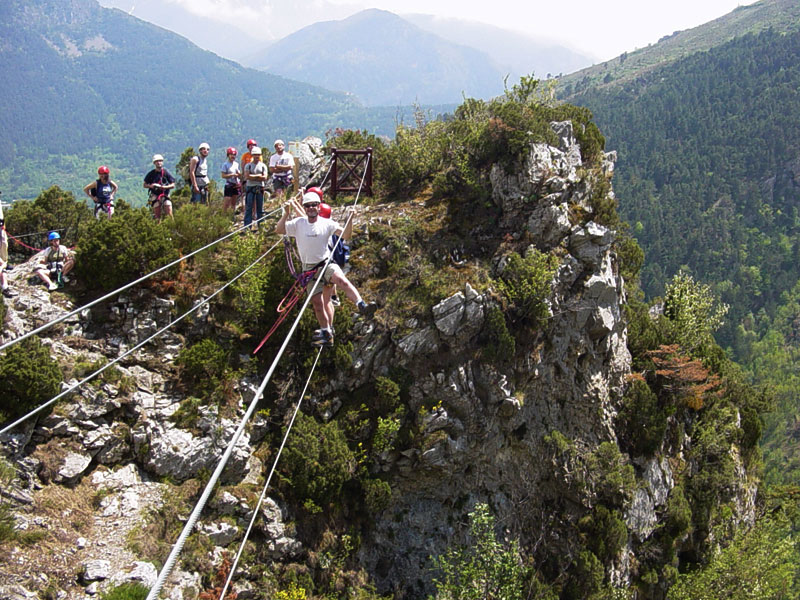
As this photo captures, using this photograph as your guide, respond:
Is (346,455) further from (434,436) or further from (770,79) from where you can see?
(770,79)

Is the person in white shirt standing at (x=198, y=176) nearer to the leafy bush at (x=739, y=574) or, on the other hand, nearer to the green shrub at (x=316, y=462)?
the green shrub at (x=316, y=462)

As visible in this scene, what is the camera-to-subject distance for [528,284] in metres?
16.4

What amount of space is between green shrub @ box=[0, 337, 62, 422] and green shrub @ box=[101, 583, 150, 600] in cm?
365

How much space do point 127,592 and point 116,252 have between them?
24.3 ft

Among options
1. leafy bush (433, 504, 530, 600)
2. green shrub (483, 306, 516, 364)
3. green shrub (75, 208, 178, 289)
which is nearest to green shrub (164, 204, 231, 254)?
green shrub (75, 208, 178, 289)

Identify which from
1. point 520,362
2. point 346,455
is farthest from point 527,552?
point 346,455

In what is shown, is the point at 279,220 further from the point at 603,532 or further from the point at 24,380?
the point at 603,532

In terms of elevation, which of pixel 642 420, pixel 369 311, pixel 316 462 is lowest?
pixel 642 420

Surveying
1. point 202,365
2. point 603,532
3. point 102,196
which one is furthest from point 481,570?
point 102,196

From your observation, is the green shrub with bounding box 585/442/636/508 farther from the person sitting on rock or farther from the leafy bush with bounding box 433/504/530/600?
the person sitting on rock

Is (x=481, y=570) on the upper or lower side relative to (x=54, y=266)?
lower

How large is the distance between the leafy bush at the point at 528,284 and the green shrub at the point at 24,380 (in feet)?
38.4

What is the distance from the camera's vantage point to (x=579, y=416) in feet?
→ 60.1

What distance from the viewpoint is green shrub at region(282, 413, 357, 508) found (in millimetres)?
13438
